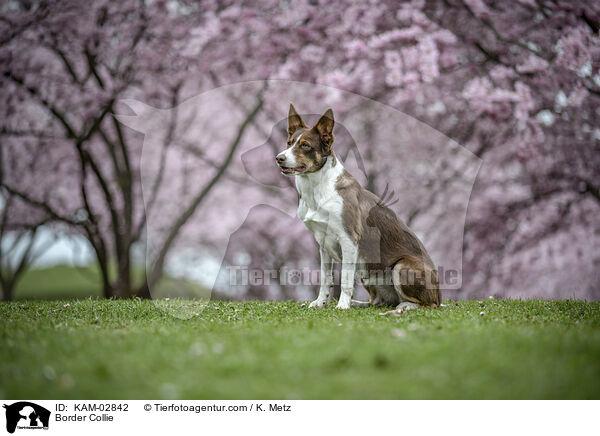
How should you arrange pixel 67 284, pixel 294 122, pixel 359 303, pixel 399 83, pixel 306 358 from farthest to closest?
pixel 67 284
pixel 399 83
pixel 359 303
pixel 294 122
pixel 306 358

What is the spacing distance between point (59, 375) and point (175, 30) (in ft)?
29.6

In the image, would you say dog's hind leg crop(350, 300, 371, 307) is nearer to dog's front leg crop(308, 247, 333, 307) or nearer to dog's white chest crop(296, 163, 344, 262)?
dog's front leg crop(308, 247, 333, 307)

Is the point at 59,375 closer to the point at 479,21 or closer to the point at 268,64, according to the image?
the point at 268,64

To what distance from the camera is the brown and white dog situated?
571cm

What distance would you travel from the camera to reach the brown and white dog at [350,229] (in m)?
5.71

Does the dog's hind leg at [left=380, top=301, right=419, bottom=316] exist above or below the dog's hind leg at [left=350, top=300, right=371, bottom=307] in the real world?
above

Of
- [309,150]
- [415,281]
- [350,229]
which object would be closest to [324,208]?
[350,229]

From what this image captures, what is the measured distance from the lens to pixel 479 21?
9.67 metres

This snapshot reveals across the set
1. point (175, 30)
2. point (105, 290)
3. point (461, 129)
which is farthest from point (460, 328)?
point (175, 30)
